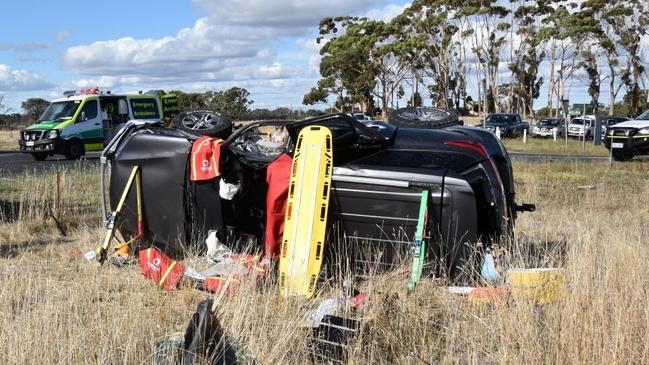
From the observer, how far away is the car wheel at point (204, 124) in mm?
6125

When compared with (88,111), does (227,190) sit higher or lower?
higher

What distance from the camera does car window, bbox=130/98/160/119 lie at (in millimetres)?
23969

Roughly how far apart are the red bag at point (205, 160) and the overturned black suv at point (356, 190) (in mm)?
68

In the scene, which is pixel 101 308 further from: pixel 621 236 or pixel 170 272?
pixel 621 236

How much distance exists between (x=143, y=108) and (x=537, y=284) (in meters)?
21.2

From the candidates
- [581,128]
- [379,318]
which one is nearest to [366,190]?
[379,318]

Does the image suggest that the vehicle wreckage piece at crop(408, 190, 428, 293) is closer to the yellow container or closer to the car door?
the yellow container

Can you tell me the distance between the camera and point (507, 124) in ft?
144

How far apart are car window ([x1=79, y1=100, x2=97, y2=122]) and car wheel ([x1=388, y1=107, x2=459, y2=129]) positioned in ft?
60.2

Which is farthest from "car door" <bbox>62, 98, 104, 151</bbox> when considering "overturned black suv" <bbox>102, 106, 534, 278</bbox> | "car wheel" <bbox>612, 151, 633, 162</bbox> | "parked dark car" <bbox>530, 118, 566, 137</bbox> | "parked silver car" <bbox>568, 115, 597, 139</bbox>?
"parked dark car" <bbox>530, 118, 566, 137</bbox>

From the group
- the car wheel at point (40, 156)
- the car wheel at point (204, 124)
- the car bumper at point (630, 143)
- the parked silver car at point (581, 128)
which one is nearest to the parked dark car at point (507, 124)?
the parked silver car at point (581, 128)

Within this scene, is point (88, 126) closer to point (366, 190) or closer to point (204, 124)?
point (204, 124)

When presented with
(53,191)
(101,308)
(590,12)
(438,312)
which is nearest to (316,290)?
(438,312)

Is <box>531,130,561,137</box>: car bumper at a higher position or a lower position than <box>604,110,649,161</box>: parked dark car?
lower
